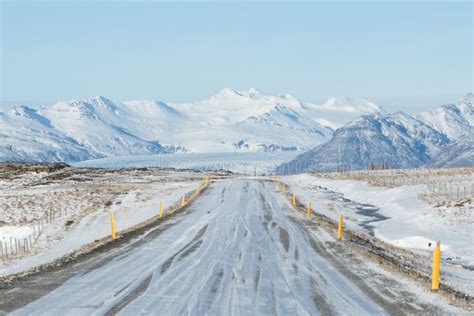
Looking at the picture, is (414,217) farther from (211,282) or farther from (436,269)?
(211,282)

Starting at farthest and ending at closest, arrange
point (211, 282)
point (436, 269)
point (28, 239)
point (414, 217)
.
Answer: point (414, 217) < point (28, 239) < point (211, 282) < point (436, 269)

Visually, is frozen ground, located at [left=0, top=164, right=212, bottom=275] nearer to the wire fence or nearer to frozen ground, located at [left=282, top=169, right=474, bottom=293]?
the wire fence

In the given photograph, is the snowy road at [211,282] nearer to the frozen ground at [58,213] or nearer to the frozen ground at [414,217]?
the frozen ground at [414,217]

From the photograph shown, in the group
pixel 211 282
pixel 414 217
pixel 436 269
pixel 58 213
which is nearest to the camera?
pixel 436 269

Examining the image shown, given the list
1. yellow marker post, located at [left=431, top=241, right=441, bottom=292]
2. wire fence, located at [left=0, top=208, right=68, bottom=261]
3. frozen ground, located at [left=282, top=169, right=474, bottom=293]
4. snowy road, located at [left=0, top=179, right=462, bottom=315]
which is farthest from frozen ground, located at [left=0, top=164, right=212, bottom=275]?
yellow marker post, located at [left=431, top=241, right=441, bottom=292]

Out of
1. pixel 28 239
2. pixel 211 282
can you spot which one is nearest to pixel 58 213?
pixel 28 239

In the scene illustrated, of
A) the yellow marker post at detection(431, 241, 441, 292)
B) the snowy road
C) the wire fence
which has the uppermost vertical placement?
the yellow marker post at detection(431, 241, 441, 292)

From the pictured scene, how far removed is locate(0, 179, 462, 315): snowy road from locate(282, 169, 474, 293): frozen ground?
5033 millimetres

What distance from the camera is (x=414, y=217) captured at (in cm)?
4375

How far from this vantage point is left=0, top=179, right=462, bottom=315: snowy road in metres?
15.2

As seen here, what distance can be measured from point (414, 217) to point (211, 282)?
93.7ft

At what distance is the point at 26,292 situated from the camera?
17000mm

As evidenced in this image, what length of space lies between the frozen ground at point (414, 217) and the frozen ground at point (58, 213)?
14.6 m

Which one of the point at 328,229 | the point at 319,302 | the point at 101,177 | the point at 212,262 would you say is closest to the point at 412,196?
the point at 328,229
